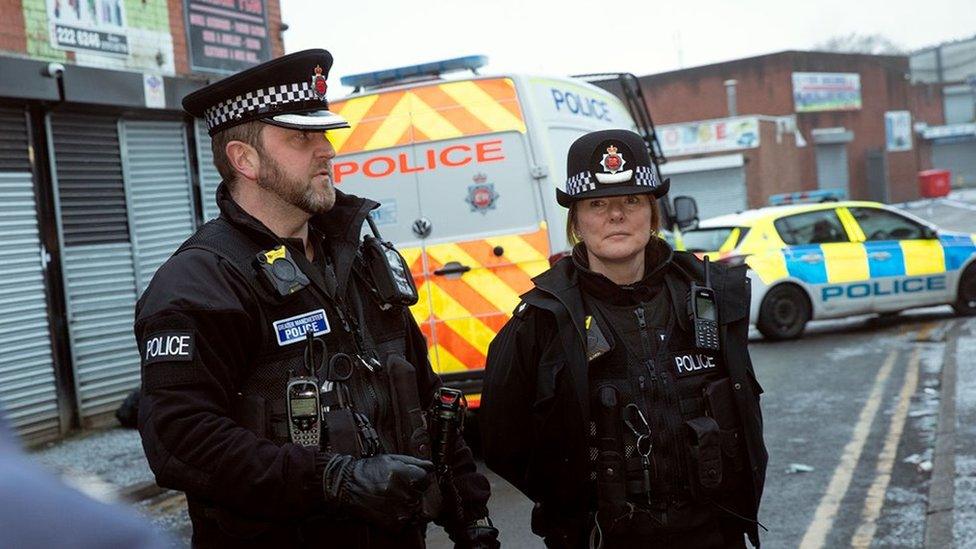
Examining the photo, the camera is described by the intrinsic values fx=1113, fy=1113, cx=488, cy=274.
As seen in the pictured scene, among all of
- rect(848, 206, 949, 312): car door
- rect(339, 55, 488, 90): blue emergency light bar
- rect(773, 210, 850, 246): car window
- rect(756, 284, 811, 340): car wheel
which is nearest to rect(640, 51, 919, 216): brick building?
rect(848, 206, 949, 312): car door

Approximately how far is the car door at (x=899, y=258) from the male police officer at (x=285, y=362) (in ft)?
36.7

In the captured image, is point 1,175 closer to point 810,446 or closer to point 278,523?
point 810,446

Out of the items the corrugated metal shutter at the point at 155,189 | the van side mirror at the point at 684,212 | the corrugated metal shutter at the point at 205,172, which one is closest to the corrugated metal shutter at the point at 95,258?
the corrugated metal shutter at the point at 155,189

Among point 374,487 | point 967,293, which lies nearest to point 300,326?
point 374,487

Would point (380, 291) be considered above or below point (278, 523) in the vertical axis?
above

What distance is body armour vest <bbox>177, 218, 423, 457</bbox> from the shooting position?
8.62 ft

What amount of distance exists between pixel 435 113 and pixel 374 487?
490cm

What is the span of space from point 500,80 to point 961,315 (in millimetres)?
9420

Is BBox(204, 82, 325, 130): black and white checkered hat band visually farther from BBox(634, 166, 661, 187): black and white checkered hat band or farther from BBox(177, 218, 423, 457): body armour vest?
BBox(634, 166, 661, 187): black and white checkered hat band

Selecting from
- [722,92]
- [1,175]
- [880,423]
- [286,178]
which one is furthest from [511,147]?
[722,92]

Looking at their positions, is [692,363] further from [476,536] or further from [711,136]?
[711,136]

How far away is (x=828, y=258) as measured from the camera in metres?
13.1

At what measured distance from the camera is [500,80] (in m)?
7.14

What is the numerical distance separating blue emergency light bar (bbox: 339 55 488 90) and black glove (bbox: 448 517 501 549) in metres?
4.80
